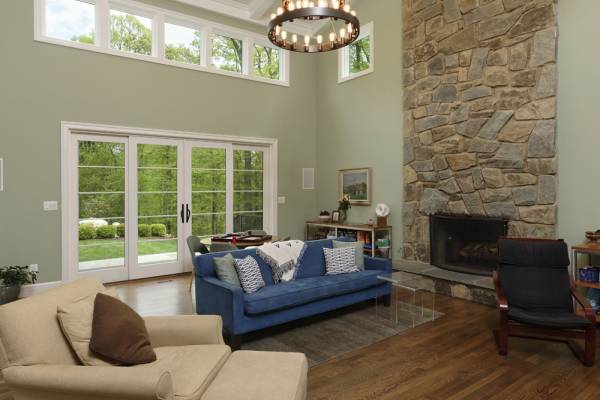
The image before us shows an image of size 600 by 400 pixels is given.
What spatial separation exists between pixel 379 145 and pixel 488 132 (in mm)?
1977

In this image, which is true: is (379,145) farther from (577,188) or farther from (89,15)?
(89,15)

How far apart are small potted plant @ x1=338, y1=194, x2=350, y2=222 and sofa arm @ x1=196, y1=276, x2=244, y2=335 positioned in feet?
12.5

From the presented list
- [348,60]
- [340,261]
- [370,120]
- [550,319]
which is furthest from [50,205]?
[550,319]

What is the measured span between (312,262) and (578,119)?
3.44 meters

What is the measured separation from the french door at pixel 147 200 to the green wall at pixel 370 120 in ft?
5.44

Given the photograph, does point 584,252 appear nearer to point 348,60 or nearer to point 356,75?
point 356,75

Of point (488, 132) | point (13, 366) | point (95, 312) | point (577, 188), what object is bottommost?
point (13, 366)

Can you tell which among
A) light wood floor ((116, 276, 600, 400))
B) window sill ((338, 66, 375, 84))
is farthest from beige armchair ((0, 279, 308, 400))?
window sill ((338, 66, 375, 84))

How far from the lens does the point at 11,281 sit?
486 cm

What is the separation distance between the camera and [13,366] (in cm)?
186

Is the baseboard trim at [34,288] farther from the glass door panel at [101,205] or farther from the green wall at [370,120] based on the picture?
the green wall at [370,120]

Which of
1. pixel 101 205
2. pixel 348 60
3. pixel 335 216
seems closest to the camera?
pixel 101 205

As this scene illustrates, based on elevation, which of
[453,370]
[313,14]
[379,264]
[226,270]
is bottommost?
[453,370]

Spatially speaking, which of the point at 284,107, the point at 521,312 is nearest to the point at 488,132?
the point at 521,312
